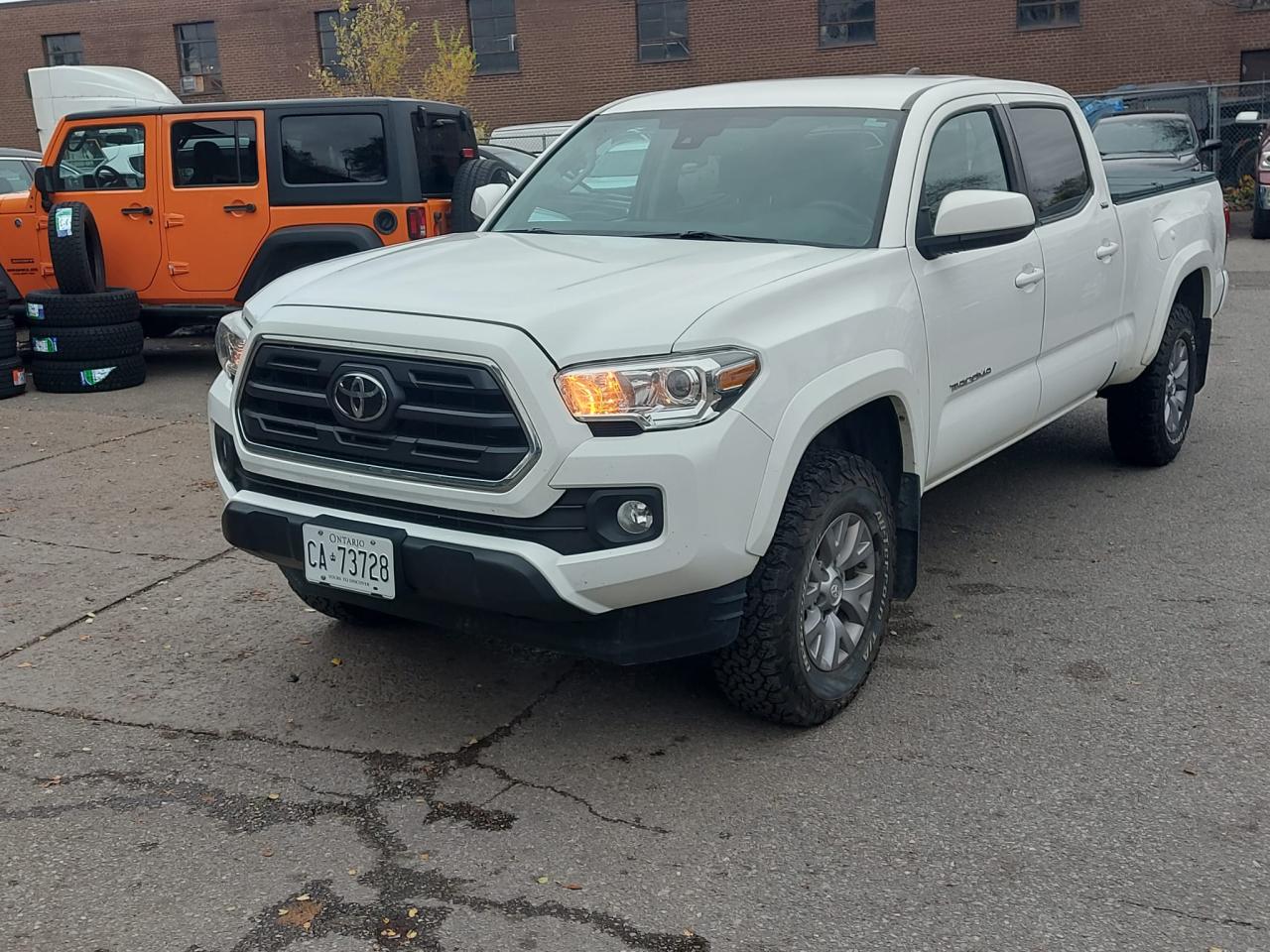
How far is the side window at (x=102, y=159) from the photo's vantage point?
1013 centimetres

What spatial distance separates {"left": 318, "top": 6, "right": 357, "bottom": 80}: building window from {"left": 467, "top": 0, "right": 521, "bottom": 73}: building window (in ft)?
11.4

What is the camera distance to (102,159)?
33.6 feet

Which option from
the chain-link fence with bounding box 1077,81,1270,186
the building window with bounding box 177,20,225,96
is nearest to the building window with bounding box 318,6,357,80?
the building window with bounding box 177,20,225,96

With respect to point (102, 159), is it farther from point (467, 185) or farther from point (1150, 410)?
point (1150, 410)

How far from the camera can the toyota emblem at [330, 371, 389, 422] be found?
3.53 metres

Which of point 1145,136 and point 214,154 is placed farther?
point 1145,136

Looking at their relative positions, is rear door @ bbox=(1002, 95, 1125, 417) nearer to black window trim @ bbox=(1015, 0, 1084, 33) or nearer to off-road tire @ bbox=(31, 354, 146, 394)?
off-road tire @ bbox=(31, 354, 146, 394)

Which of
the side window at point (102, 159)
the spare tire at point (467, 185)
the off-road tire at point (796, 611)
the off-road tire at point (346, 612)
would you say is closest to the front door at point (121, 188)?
the side window at point (102, 159)

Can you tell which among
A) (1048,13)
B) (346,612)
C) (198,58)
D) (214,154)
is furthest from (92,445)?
(198,58)

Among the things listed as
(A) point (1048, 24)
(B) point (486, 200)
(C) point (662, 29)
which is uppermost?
(C) point (662, 29)

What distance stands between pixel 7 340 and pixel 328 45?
2623cm

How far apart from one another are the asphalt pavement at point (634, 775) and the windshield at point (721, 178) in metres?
1.48

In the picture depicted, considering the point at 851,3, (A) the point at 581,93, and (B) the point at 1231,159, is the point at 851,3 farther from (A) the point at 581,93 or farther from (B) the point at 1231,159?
(B) the point at 1231,159

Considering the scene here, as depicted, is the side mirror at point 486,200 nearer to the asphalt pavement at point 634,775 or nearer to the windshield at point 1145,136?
the asphalt pavement at point 634,775
